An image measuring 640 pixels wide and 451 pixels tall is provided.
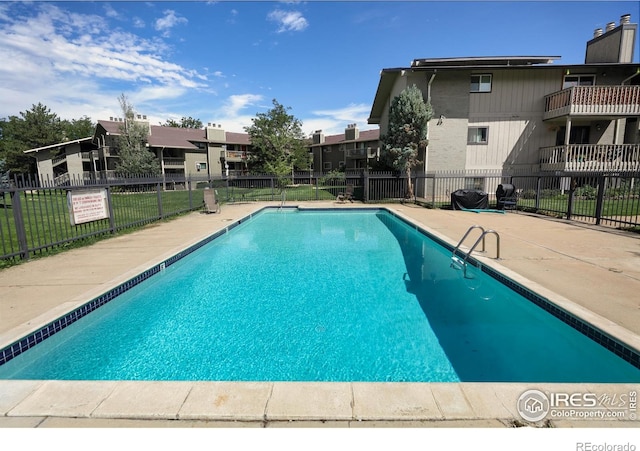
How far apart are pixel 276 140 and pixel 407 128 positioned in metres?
21.6

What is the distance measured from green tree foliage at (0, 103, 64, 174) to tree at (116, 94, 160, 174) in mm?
16943

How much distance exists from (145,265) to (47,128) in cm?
5155

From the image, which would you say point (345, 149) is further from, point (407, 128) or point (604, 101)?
point (604, 101)

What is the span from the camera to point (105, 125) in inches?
1312

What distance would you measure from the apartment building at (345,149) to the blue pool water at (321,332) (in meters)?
31.6

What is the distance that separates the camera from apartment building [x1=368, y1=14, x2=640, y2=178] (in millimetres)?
17828

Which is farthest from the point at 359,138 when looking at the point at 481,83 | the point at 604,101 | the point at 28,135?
the point at 28,135

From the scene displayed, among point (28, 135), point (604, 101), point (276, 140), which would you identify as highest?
point (28, 135)

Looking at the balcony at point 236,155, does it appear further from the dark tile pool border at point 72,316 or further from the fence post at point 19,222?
the dark tile pool border at point 72,316

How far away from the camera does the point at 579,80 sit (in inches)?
729

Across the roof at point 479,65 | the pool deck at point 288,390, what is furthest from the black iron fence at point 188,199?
the roof at point 479,65
